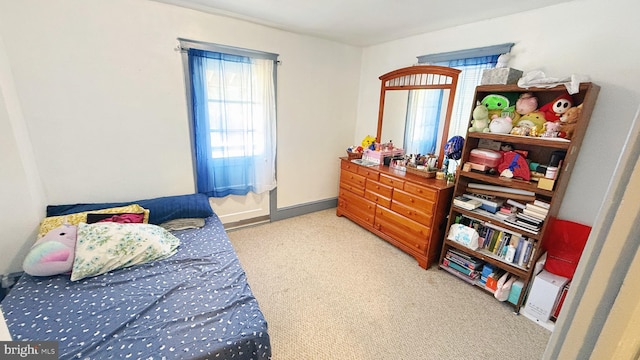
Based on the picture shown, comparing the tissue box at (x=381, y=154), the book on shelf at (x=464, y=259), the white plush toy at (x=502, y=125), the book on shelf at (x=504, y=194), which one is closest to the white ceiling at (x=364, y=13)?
the white plush toy at (x=502, y=125)

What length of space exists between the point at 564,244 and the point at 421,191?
107 centimetres

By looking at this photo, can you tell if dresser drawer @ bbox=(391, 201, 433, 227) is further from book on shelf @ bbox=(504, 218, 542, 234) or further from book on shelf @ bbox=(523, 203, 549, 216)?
book on shelf @ bbox=(523, 203, 549, 216)

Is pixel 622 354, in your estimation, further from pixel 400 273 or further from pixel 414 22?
pixel 414 22

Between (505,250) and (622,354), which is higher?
(622,354)

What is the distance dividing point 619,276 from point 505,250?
2.14m

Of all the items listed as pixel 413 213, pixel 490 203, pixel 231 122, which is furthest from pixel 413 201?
pixel 231 122

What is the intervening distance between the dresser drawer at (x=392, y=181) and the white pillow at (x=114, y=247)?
203cm

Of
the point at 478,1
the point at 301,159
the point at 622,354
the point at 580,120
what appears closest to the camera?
the point at 622,354

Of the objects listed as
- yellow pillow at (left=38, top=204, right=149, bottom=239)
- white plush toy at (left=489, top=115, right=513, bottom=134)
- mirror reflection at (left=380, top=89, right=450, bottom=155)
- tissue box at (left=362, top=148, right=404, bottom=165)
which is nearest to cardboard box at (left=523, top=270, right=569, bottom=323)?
white plush toy at (left=489, top=115, right=513, bottom=134)

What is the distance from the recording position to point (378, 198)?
2881mm

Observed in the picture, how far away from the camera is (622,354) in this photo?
0.97ft

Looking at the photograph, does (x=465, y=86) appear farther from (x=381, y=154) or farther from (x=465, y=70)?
(x=381, y=154)

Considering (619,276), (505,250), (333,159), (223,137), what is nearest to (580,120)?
(505,250)

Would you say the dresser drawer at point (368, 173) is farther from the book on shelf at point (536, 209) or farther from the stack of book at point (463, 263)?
the book on shelf at point (536, 209)
